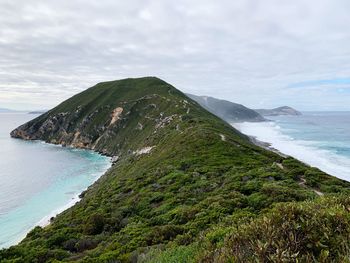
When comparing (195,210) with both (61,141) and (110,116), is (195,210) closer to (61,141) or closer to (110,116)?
(110,116)

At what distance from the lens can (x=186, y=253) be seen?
8.96 meters

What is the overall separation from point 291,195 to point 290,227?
1165cm

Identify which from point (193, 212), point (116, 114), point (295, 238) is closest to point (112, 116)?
point (116, 114)

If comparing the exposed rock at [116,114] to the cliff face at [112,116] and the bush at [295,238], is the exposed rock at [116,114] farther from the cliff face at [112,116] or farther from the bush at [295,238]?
the bush at [295,238]

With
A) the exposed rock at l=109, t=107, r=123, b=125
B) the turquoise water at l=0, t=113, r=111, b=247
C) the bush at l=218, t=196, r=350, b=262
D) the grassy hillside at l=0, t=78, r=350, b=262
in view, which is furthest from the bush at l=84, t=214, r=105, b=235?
the exposed rock at l=109, t=107, r=123, b=125

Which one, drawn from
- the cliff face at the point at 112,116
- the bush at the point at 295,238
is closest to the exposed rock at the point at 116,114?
the cliff face at the point at 112,116

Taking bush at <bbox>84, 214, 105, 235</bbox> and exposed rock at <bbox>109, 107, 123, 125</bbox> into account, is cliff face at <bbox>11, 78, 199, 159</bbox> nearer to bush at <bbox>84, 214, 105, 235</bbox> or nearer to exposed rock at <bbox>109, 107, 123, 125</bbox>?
exposed rock at <bbox>109, 107, 123, 125</bbox>

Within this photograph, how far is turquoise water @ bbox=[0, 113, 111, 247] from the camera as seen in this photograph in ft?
120

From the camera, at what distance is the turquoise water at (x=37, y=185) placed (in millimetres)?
36719

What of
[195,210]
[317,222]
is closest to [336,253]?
[317,222]

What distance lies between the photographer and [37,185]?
55.1 meters

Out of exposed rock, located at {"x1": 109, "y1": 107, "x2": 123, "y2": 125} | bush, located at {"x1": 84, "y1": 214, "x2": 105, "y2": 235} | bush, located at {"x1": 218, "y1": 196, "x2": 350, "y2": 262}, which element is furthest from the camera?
exposed rock, located at {"x1": 109, "y1": 107, "x2": 123, "y2": 125}

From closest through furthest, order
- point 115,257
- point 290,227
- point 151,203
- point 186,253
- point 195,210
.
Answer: point 290,227 → point 186,253 → point 115,257 → point 195,210 → point 151,203

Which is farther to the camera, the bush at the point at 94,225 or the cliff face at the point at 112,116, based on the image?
the cliff face at the point at 112,116
